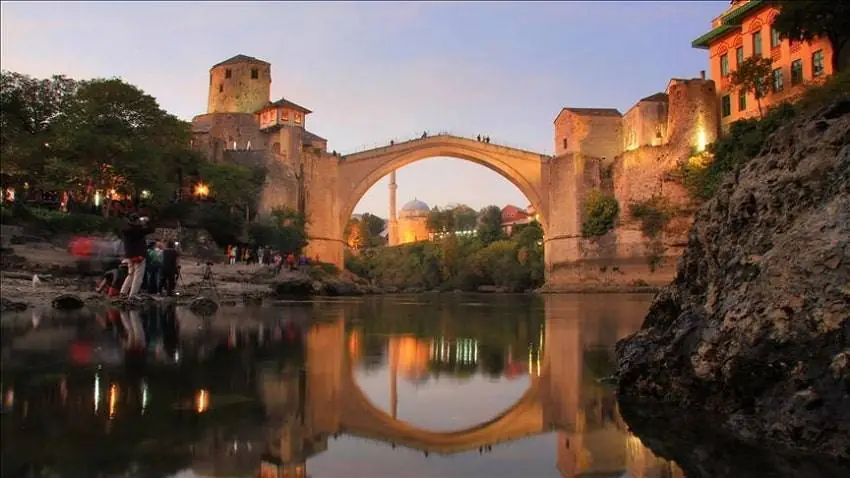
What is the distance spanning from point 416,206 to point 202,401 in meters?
93.9

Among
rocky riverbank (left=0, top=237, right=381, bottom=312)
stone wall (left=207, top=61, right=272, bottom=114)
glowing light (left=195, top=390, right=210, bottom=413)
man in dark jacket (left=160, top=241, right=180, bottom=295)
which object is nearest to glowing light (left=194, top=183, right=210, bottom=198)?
rocky riverbank (left=0, top=237, right=381, bottom=312)

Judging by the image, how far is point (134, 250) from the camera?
11.0m

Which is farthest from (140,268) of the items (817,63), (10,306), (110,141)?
(817,63)

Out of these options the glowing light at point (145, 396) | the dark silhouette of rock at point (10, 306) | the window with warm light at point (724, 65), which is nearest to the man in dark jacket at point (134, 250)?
the dark silhouette of rock at point (10, 306)

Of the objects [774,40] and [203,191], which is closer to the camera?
[774,40]

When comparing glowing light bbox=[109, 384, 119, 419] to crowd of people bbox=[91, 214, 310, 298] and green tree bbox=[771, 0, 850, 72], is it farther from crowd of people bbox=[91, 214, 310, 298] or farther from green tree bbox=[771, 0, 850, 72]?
green tree bbox=[771, 0, 850, 72]

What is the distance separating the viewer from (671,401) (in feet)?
12.4

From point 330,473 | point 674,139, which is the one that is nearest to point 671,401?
point 330,473

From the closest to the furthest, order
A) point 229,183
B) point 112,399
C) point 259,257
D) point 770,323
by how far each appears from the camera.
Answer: point 770,323
point 112,399
point 259,257
point 229,183

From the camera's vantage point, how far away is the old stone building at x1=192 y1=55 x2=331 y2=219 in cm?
3719

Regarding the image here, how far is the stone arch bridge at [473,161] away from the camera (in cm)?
4153

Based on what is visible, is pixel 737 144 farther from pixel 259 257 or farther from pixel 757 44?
pixel 259 257

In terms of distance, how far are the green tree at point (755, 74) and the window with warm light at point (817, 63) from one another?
2239mm

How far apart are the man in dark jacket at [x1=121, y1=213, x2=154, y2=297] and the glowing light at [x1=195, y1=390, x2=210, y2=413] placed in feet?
25.2
